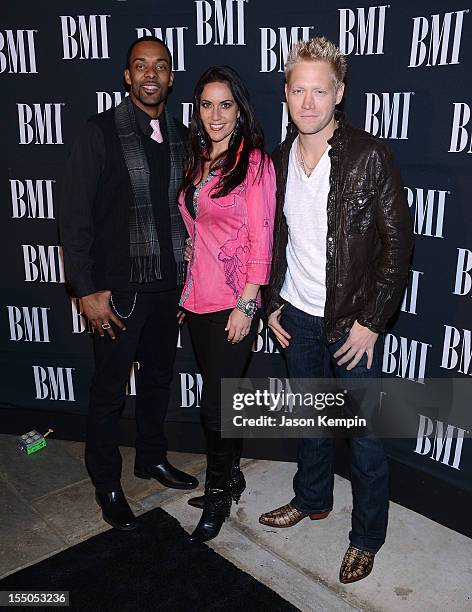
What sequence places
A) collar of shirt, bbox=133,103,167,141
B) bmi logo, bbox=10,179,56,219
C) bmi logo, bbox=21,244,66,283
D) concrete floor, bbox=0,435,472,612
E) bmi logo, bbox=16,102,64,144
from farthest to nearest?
bmi logo, bbox=21,244,66,283 → bmi logo, bbox=10,179,56,219 → bmi logo, bbox=16,102,64,144 → collar of shirt, bbox=133,103,167,141 → concrete floor, bbox=0,435,472,612

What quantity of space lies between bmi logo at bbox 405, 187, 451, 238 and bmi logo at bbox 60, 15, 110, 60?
1767 millimetres

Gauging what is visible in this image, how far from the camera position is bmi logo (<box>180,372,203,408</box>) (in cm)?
392

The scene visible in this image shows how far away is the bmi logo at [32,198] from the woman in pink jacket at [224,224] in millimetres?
1133

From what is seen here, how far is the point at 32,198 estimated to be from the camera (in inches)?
147

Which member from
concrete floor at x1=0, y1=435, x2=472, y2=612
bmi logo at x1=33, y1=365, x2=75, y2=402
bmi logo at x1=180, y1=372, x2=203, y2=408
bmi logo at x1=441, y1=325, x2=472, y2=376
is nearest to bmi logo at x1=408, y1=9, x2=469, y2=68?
bmi logo at x1=441, y1=325, x2=472, y2=376

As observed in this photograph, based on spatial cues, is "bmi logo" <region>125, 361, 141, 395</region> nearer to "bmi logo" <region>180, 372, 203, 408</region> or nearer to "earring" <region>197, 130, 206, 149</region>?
"bmi logo" <region>180, 372, 203, 408</region>

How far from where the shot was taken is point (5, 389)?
13.7 feet

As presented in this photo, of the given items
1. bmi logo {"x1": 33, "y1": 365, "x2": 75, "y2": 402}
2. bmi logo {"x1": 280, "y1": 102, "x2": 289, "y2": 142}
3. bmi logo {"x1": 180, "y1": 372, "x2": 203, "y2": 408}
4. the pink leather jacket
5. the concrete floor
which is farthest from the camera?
bmi logo {"x1": 33, "y1": 365, "x2": 75, "y2": 402}

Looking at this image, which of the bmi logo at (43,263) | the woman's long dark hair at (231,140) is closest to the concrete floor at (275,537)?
the bmi logo at (43,263)

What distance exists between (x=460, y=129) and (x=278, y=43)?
3.35ft

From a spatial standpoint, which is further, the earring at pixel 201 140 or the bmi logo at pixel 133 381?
the bmi logo at pixel 133 381

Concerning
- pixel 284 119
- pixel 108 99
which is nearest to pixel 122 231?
pixel 108 99

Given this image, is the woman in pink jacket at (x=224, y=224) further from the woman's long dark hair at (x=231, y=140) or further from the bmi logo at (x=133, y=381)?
the bmi logo at (x=133, y=381)

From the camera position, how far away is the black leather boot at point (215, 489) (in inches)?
120
